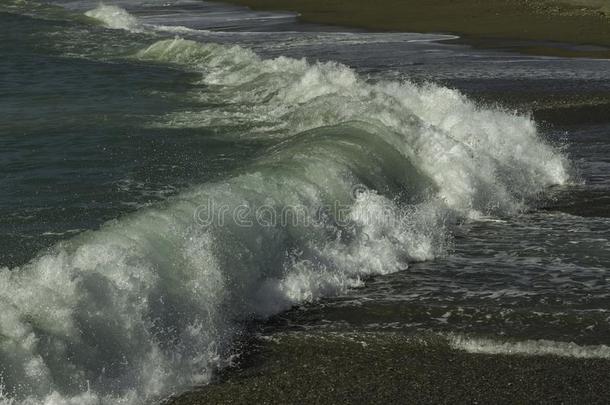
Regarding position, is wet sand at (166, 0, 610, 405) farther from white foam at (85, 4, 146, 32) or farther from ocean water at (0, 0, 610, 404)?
white foam at (85, 4, 146, 32)

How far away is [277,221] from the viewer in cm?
920

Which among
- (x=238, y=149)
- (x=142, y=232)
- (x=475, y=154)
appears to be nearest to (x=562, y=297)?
(x=142, y=232)

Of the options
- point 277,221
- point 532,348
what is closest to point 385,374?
point 532,348

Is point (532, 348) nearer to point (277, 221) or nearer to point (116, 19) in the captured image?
point (277, 221)

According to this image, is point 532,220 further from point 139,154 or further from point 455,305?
point 139,154

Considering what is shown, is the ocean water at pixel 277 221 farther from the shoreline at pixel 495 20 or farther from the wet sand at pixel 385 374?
the shoreline at pixel 495 20

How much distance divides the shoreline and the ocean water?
5.29 metres

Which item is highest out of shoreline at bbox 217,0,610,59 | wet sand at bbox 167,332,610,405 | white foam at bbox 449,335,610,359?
shoreline at bbox 217,0,610,59

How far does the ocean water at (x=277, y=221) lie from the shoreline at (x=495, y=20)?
5287 mm

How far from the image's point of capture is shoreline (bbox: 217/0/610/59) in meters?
24.6

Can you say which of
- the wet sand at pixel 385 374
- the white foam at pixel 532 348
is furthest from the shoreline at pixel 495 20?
the wet sand at pixel 385 374

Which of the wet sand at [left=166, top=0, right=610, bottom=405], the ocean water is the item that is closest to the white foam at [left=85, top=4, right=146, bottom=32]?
the ocean water

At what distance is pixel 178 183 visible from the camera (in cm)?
1130

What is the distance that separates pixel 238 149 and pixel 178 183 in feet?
6.58
